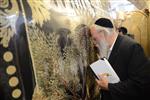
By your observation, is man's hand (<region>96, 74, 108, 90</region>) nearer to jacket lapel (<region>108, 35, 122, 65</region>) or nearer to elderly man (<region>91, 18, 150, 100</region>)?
elderly man (<region>91, 18, 150, 100</region>)

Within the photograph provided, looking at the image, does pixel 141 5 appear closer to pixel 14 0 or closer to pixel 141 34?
pixel 141 34

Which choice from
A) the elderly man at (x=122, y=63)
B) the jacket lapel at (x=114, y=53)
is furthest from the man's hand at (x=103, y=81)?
the jacket lapel at (x=114, y=53)

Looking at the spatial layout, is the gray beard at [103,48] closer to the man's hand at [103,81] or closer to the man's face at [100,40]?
the man's face at [100,40]

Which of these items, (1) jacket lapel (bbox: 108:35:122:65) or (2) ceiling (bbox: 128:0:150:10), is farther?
(2) ceiling (bbox: 128:0:150:10)

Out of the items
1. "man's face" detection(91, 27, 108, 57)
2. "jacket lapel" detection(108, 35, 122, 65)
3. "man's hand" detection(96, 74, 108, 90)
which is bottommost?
"man's hand" detection(96, 74, 108, 90)

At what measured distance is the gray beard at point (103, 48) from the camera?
2.18m

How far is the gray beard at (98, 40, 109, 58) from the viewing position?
7.14 feet

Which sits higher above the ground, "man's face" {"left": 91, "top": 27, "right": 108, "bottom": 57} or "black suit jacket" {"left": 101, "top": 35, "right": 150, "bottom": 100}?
"man's face" {"left": 91, "top": 27, "right": 108, "bottom": 57}

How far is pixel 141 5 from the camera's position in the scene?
3441 millimetres

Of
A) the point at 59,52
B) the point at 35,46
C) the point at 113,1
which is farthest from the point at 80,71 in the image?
the point at 113,1

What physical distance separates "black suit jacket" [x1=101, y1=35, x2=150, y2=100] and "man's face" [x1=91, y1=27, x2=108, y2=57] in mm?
62

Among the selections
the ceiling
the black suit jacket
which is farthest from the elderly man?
the ceiling

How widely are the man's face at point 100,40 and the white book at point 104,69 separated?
0.33 feet

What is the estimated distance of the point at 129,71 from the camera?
7.02 ft
